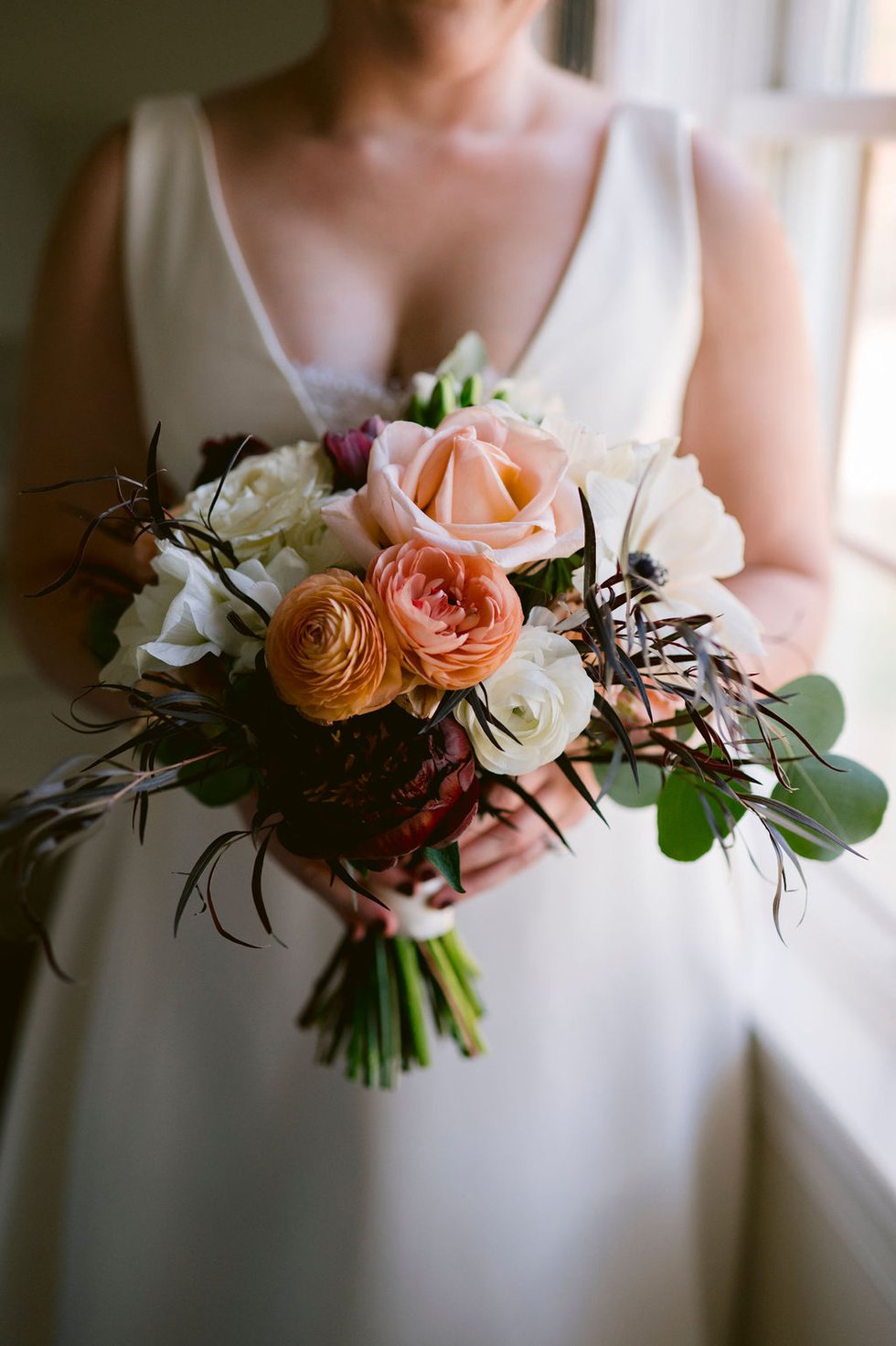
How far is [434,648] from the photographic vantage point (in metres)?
0.46

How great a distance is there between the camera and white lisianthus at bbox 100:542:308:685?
0.52 metres

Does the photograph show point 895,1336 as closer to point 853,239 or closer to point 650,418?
point 650,418

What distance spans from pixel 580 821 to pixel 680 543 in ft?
1.26

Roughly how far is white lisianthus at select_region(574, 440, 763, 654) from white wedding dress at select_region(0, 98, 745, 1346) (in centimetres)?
38

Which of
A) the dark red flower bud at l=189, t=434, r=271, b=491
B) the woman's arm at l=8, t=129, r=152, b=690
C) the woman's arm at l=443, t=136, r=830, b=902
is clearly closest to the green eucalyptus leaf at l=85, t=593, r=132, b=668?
the dark red flower bud at l=189, t=434, r=271, b=491

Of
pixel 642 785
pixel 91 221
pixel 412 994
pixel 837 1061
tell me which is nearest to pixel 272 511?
pixel 642 785

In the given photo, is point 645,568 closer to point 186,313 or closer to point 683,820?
point 683,820

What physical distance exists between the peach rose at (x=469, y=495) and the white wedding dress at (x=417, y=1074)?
1.34 ft

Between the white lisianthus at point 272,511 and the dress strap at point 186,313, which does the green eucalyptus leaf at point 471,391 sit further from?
the dress strap at point 186,313

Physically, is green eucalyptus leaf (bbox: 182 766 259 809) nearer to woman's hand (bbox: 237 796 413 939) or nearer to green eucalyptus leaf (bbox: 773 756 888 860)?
woman's hand (bbox: 237 796 413 939)

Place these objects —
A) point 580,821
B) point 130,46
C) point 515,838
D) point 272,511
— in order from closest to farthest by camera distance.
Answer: point 272,511
point 515,838
point 580,821
point 130,46

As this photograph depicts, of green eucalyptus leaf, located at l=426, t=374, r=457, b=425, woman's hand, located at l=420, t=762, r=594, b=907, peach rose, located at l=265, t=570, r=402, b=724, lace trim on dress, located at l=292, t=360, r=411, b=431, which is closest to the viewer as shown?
peach rose, located at l=265, t=570, r=402, b=724

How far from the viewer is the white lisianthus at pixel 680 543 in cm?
55

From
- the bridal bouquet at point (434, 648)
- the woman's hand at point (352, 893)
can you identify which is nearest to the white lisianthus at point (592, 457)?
the bridal bouquet at point (434, 648)
